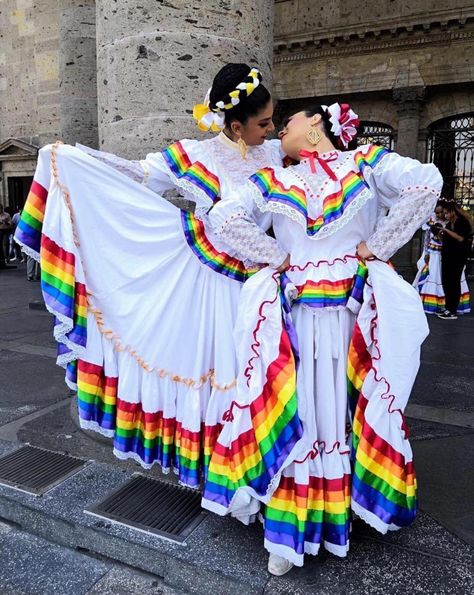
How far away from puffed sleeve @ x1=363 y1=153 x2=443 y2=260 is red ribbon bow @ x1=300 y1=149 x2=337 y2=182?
0.44 ft

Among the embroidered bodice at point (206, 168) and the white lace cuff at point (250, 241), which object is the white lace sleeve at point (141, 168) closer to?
the embroidered bodice at point (206, 168)

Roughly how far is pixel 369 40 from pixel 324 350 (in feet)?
39.4

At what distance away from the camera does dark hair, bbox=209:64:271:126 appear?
229 cm

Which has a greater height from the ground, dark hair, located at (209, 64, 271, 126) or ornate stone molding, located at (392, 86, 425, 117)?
ornate stone molding, located at (392, 86, 425, 117)

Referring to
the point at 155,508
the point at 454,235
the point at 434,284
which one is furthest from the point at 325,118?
the point at 434,284

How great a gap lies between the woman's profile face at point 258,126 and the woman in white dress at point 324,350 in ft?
0.88

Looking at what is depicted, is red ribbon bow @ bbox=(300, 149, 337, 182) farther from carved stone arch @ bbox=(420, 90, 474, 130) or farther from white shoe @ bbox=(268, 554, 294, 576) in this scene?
carved stone arch @ bbox=(420, 90, 474, 130)

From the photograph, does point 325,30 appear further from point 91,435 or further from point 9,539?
point 9,539

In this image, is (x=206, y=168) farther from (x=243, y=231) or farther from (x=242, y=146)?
(x=243, y=231)

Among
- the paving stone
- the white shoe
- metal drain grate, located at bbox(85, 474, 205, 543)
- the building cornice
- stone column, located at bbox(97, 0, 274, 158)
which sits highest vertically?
the building cornice

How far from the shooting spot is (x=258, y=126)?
2400 millimetres

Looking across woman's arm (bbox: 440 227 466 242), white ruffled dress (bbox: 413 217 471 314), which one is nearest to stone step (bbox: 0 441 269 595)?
white ruffled dress (bbox: 413 217 471 314)

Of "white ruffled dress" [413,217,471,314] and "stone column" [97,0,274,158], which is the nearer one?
"stone column" [97,0,274,158]

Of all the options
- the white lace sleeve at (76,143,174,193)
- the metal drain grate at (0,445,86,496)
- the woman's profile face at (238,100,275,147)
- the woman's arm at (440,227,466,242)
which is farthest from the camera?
the woman's arm at (440,227,466,242)
